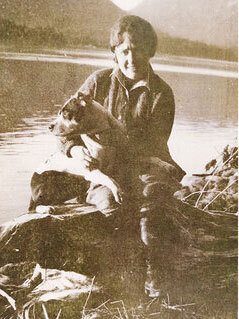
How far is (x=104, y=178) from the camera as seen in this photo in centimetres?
287

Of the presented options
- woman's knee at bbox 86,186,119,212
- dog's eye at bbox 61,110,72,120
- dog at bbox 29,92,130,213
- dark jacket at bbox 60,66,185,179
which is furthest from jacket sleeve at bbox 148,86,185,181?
dog's eye at bbox 61,110,72,120

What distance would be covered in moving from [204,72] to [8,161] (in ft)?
4.80

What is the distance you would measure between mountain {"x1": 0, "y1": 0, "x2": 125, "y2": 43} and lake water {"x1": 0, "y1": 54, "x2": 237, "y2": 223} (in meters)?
0.18

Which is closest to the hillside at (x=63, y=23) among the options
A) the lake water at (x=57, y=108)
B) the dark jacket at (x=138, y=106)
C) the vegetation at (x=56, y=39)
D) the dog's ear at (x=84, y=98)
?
the vegetation at (x=56, y=39)

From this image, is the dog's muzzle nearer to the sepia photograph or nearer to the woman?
the sepia photograph

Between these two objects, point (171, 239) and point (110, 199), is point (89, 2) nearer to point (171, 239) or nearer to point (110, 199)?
point (110, 199)

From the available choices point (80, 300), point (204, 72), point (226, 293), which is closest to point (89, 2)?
point (204, 72)

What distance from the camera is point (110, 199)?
2.87 metres

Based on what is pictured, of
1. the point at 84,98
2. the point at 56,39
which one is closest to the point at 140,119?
the point at 84,98

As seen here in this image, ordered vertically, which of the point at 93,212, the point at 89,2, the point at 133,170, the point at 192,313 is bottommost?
the point at 192,313

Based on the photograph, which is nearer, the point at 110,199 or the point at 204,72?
the point at 110,199

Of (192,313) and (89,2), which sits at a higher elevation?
(89,2)

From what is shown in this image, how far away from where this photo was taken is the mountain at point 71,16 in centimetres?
286

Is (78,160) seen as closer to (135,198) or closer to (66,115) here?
(66,115)
